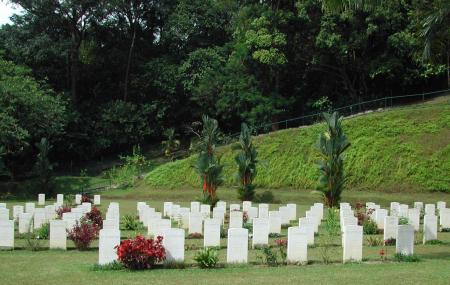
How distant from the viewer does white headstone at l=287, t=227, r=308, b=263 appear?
13.5m

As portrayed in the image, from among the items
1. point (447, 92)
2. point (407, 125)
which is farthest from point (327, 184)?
point (447, 92)

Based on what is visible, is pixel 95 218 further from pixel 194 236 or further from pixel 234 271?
pixel 234 271

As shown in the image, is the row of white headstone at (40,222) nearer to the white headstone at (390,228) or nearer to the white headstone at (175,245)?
the white headstone at (175,245)

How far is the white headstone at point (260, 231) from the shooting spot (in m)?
16.2

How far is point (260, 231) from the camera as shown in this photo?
53.3ft

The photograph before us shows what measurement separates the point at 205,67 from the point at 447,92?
20.2 meters

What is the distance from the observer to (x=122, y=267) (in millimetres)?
12625

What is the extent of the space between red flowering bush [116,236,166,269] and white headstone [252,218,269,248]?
13.7 feet

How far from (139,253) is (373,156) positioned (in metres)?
27.5

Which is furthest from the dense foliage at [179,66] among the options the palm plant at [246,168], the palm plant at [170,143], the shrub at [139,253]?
the shrub at [139,253]

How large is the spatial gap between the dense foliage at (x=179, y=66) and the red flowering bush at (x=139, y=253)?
27.2 metres

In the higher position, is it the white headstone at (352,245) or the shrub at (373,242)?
the white headstone at (352,245)

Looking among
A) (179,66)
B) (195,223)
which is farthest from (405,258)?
(179,66)

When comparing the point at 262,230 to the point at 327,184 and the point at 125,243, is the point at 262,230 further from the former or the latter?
the point at 327,184
